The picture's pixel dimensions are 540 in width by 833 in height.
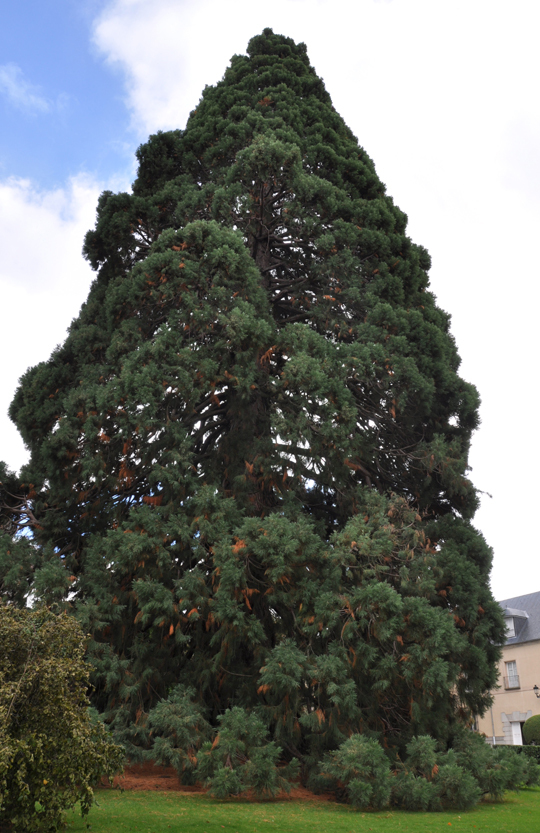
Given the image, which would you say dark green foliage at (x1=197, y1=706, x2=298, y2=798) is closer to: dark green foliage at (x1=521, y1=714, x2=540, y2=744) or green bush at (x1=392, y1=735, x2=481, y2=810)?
green bush at (x1=392, y1=735, x2=481, y2=810)

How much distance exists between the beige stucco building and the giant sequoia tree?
18.3 meters

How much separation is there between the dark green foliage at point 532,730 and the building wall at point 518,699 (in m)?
1.80

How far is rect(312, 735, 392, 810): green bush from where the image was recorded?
7.98 meters

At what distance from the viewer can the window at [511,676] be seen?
26.9m

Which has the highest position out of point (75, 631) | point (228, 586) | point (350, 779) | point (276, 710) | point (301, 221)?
point (301, 221)

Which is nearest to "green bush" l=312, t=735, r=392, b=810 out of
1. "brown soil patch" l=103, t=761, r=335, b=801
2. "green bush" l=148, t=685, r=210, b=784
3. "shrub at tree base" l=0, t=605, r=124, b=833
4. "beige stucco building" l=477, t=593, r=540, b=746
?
"brown soil patch" l=103, t=761, r=335, b=801

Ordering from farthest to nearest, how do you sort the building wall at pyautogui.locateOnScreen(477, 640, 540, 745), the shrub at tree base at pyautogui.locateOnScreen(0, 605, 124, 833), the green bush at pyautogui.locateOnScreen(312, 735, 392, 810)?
the building wall at pyautogui.locateOnScreen(477, 640, 540, 745), the green bush at pyautogui.locateOnScreen(312, 735, 392, 810), the shrub at tree base at pyautogui.locateOnScreen(0, 605, 124, 833)

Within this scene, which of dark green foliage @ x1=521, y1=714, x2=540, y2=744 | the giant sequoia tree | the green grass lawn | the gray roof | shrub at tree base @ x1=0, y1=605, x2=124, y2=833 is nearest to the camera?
shrub at tree base @ x1=0, y1=605, x2=124, y2=833

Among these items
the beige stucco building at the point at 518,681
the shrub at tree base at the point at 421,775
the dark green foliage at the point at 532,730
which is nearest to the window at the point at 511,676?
the beige stucco building at the point at 518,681

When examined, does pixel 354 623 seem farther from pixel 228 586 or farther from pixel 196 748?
pixel 196 748

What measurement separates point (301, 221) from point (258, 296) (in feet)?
7.28

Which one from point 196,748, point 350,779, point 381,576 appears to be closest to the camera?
point 350,779

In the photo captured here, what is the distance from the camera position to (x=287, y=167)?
39.0 feet

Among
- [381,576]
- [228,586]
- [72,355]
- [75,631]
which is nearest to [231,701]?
[228,586]
